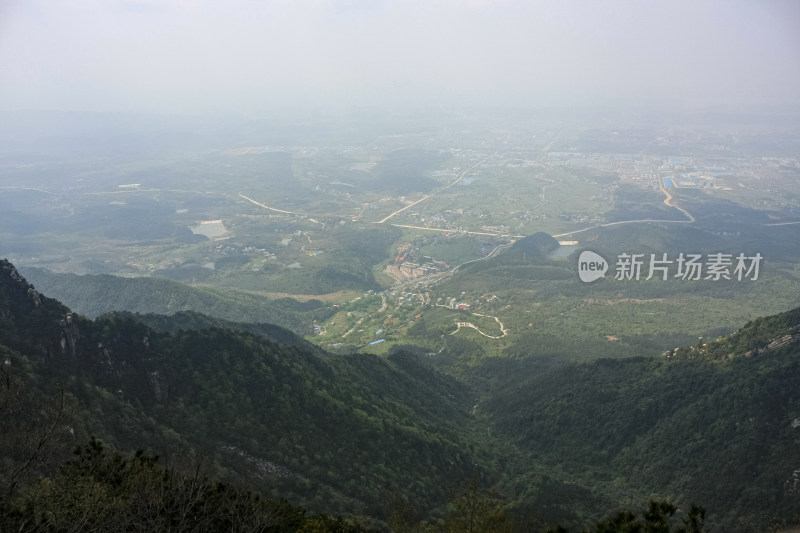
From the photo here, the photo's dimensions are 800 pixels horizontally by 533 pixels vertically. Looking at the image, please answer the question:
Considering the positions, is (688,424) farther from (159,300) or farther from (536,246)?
(536,246)

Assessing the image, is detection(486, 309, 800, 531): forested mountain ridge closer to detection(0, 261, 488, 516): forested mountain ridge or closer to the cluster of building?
detection(0, 261, 488, 516): forested mountain ridge

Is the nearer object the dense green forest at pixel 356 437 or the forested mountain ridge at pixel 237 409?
the dense green forest at pixel 356 437

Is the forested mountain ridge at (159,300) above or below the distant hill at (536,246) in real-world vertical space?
below

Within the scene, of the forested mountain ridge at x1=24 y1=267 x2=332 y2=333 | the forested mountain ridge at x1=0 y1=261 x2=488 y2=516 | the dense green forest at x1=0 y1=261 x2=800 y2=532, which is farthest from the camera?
the forested mountain ridge at x1=24 y1=267 x2=332 y2=333

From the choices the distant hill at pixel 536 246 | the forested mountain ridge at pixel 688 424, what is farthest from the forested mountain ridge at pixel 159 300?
the distant hill at pixel 536 246

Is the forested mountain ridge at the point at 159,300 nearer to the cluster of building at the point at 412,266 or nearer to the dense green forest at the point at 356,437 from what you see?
the cluster of building at the point at 412,266

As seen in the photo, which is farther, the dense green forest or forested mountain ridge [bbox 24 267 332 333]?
forested mountain ridge [bbox 24 267 332 333]

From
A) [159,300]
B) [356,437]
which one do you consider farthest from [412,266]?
[356,437]

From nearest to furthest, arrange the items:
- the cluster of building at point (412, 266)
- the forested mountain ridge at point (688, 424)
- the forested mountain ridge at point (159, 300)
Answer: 1. the forested mountain ridge at point (688, 424)
2. the forested mountain ridge at point (159, 300)
3. the cluster of building at point (412, 266)

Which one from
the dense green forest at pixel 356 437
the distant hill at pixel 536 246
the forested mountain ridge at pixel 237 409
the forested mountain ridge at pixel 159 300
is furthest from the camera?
the distant hill at pixel 536 246

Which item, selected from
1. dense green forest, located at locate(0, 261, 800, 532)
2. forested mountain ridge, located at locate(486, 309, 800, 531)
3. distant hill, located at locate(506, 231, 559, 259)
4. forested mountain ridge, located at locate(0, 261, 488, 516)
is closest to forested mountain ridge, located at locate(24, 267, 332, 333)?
dense green forest, located at locate(0, 261, 800, 532)
